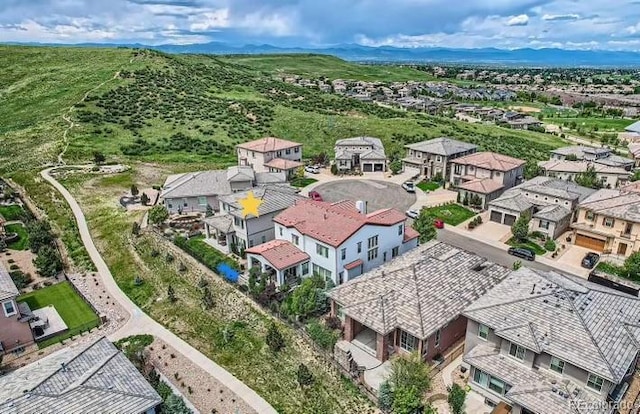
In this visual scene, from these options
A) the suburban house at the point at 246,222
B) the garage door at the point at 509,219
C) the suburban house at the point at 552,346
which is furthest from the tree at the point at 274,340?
the garage door at the point at 509,219

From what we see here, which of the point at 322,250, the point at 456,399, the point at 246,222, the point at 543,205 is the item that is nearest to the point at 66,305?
the point at 246,222

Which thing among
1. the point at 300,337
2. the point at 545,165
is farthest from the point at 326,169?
the point at 300,337

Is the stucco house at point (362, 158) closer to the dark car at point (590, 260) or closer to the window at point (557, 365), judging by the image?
the dark car at point (590, 260)

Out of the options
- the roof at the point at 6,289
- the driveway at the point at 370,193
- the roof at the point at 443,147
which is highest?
the roof at the point at 443,147

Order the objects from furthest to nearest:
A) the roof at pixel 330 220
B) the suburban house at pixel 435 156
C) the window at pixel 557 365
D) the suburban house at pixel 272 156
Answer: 1. the suburban house at pixel 272 156
2. the suburban house at pixel 435 156
3. the roof at pixel 330 220
4. the window at pixel 557 365

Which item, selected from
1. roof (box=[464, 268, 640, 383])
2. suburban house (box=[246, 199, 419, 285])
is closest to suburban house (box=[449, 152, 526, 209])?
suburban house (box=[246, 199, 419, 285])

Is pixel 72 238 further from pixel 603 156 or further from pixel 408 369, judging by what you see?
pixel 603 156

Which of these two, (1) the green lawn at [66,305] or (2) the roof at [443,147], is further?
(2) the roof at [443,147]
